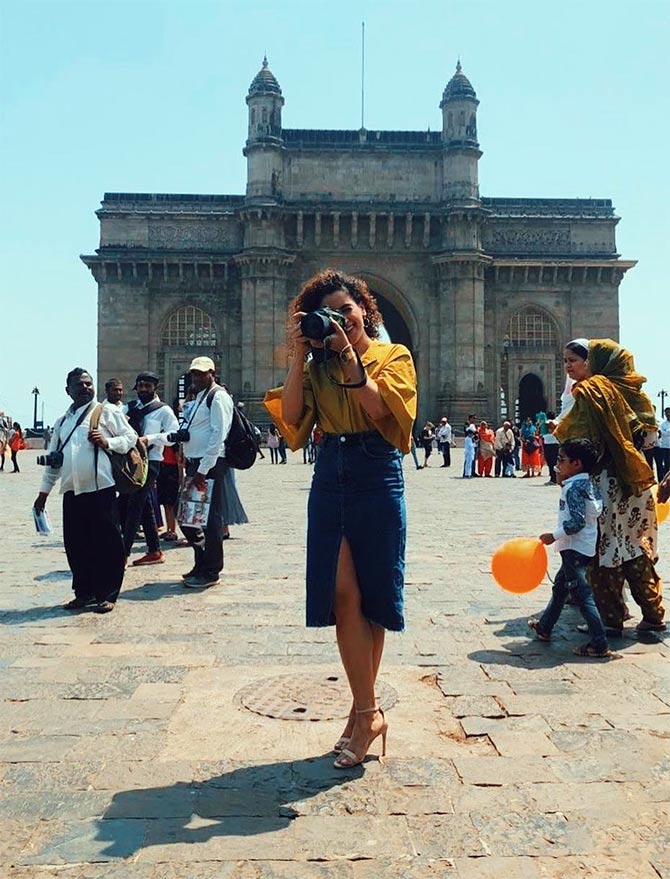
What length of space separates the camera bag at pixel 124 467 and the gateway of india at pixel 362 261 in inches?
1177

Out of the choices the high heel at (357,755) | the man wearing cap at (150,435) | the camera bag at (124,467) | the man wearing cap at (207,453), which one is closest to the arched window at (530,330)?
the man wearing cap at (150,435)

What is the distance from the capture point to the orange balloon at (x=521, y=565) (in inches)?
199

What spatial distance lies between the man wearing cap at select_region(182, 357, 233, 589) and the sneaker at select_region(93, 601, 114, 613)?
0.94 m

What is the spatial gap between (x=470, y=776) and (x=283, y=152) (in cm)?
3703

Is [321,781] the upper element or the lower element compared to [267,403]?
lower

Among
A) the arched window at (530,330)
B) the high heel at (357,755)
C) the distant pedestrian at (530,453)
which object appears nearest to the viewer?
the high heel at (357,755)

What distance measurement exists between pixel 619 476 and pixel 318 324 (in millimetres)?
2905

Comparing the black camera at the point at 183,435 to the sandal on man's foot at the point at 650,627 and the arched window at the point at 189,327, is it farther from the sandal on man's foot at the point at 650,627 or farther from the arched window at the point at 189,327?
the arched window at the point at 189,327

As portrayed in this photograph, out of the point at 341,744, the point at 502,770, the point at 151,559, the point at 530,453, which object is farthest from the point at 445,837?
the point at 530,453

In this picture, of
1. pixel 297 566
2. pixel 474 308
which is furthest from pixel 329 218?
pixel 297 566

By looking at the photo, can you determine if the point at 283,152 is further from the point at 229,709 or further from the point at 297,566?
the point at 229,709

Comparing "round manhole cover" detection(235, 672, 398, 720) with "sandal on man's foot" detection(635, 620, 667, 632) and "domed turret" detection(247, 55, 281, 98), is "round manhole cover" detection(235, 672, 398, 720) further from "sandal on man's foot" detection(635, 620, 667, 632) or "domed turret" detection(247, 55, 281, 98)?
"domed turret" detection(247, 55, 281, 98)

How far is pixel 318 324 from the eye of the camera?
3.16 m

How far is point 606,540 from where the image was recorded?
540 cm
